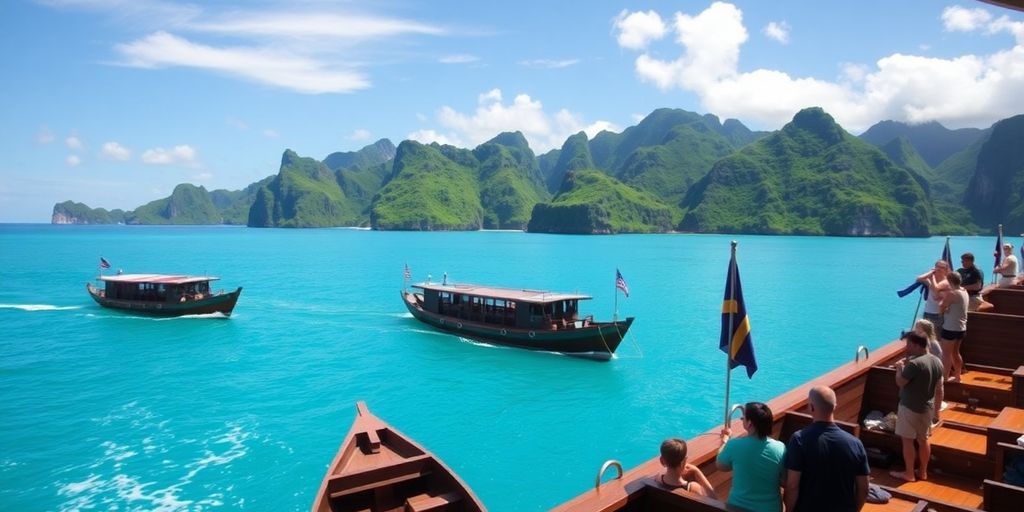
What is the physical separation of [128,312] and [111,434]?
3281 centimetres

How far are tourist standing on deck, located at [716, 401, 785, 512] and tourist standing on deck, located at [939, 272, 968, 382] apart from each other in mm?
7948

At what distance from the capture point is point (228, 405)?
2769 cm

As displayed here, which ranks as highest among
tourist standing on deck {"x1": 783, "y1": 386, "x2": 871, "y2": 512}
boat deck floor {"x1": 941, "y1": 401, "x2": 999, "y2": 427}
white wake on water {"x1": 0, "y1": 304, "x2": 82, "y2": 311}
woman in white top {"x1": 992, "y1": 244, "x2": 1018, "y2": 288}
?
woman in white top {"x1": 992, "y1": 244, "x2": 1018, "y2": 288}

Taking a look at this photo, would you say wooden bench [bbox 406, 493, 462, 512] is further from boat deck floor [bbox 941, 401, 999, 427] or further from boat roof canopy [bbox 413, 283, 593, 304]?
boat roof canopy [bbox 413, 283, 593, 304]

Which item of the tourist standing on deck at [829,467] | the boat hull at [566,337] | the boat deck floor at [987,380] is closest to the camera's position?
the tourist standing on deck at [829,467]

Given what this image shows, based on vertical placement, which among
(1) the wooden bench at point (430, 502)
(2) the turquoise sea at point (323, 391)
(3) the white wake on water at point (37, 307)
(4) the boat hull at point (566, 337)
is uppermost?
(1) the wooden bench at point (430, 502)

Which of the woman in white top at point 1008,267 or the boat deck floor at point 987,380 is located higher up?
the woman in white top at point 1008,267

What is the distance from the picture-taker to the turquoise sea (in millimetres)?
19766

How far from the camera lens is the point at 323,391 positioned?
98.0ft

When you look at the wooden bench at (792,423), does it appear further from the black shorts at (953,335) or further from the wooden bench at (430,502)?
the wooden bench at (430,502)

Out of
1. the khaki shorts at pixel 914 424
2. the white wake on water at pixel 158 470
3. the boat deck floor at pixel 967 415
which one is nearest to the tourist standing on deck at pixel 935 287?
the boat deck floor at pixel 967 415

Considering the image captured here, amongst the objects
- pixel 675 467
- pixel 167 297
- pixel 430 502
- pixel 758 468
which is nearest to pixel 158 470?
pixel 430 502

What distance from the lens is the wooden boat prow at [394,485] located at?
1103 centimetres

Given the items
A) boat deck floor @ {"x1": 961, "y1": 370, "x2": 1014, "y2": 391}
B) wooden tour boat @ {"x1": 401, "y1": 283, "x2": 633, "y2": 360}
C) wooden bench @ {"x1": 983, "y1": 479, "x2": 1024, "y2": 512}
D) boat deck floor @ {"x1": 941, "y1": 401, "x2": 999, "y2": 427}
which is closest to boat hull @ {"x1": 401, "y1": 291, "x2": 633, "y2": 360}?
wooden tour boat @ {"x1": 401, "y1": 283, "x2": 633, "y2": 360}
